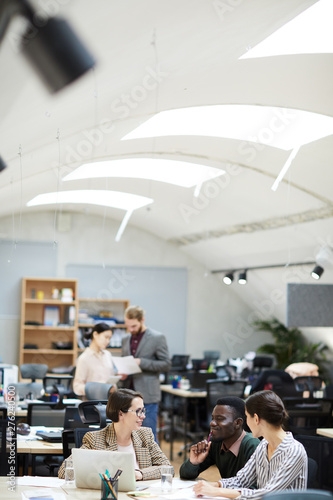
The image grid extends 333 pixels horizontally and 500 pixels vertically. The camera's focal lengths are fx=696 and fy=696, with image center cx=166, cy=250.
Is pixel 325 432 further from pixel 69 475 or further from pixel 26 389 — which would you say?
A: pixel 26 389

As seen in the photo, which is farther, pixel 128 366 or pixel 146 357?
pixel 146 357

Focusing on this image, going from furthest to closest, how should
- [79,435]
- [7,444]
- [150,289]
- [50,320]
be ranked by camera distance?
[150,289]
[50,320]
[7,444]
[79,435]

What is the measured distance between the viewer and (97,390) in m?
6.87

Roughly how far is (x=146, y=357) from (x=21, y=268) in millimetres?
7277

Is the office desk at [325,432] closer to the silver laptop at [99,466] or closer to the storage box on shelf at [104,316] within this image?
the silver laptop at [99,466]

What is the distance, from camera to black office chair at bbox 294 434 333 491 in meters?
4.37

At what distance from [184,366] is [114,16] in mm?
10683

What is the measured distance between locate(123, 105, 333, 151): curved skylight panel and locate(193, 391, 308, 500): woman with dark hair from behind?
4.26 metres

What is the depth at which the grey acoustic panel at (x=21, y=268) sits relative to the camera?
45.6 feet

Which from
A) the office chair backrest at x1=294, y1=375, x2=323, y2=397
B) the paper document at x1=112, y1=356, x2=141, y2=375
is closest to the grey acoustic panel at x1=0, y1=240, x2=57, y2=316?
the office chair backrest at x1=294, y1=375, x2=323, y2=397

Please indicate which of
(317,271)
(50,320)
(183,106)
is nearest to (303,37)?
(183,106)

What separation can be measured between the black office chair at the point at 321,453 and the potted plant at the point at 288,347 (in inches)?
351

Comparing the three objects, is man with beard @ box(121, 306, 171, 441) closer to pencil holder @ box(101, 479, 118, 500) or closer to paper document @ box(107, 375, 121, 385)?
paper document @ box(107, 375, 121, 385)

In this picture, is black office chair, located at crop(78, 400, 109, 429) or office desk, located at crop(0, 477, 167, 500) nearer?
office desk, located at crop(0, 477, 167, 500)
